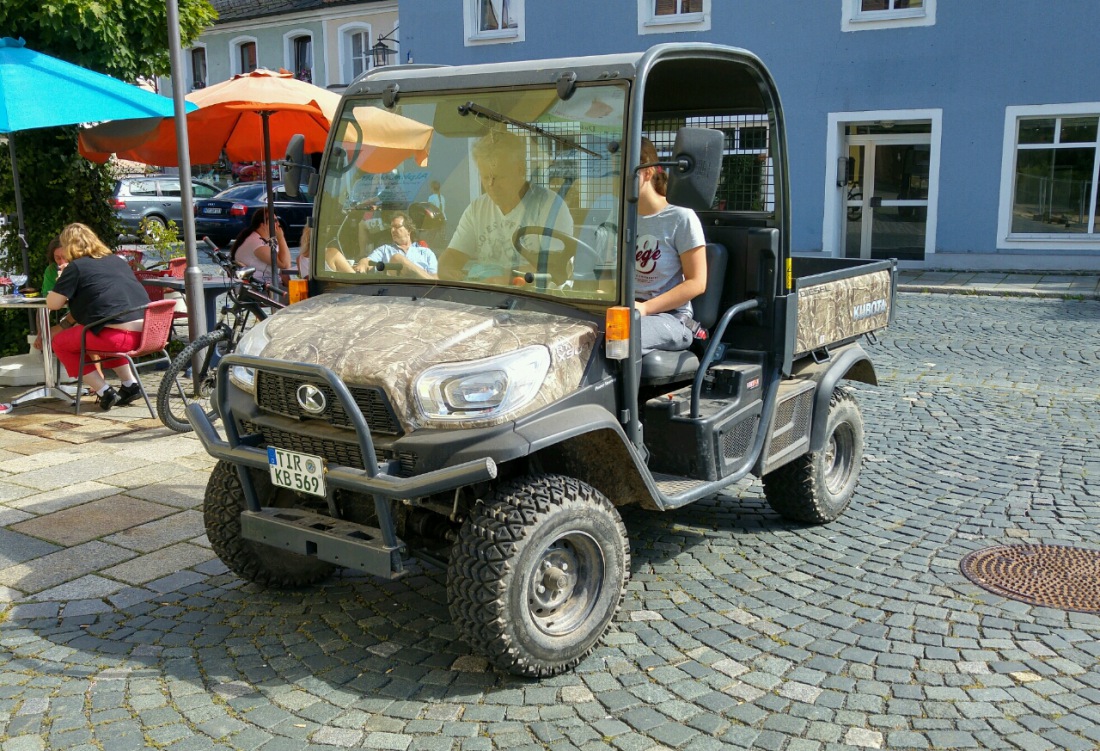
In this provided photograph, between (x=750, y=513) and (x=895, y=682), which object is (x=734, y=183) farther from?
(x=895, y=682)

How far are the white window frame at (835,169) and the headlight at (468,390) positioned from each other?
53.6 feet

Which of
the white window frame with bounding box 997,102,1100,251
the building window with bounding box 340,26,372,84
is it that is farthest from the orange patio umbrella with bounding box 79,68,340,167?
the building window with bounding box 340,26,372,84

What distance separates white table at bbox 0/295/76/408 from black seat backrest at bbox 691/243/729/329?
5471 millimetres

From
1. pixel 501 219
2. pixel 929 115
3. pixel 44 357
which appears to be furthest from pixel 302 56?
pixel 501 219

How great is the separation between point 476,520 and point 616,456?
737mm

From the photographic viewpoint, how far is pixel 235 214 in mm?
24000

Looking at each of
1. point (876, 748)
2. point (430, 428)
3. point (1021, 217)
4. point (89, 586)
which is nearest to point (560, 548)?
Answer: point (430, 428)

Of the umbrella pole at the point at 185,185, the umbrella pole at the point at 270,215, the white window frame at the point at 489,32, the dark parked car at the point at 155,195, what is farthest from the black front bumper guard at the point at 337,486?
the dark parked car at the point at 155,195

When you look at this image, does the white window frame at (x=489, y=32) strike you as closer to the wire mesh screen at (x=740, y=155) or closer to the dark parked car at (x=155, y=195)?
the dark parked car at (x=155, y=195)

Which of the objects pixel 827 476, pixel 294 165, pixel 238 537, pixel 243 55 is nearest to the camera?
pixel 238 537

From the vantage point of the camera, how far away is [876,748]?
139 inches

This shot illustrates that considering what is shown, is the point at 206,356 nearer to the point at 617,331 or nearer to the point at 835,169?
the point at 617,331

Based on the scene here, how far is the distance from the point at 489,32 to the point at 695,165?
19243mm

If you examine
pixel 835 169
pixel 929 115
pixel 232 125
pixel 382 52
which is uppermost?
pixel 382 52
